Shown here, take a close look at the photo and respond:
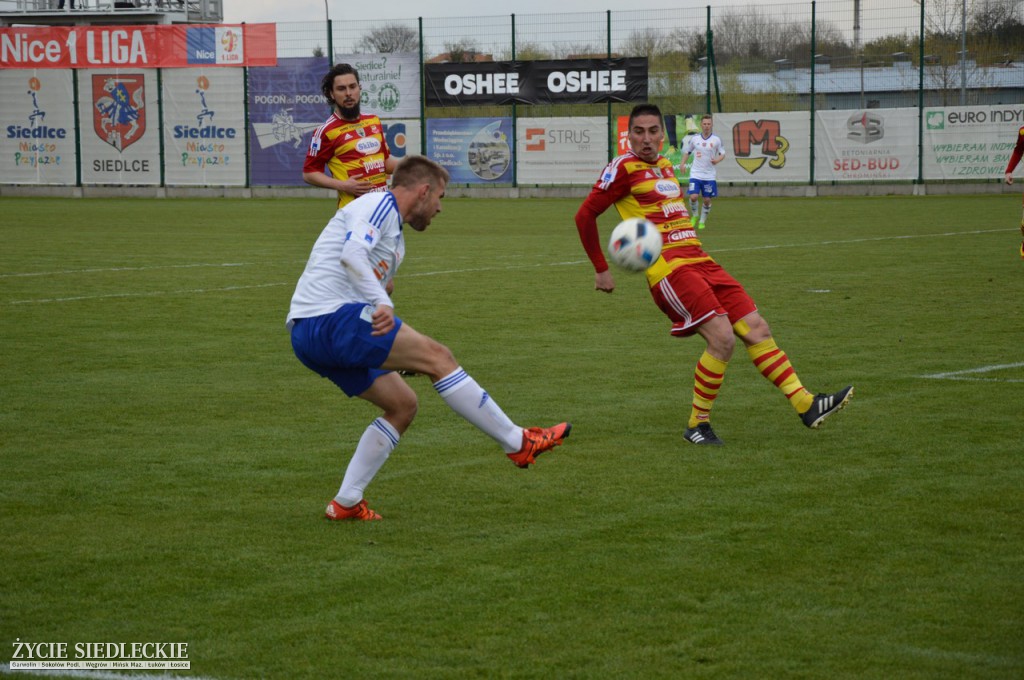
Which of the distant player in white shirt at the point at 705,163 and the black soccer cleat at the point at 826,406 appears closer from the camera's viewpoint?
the black soccer cleat at the point at 826,406

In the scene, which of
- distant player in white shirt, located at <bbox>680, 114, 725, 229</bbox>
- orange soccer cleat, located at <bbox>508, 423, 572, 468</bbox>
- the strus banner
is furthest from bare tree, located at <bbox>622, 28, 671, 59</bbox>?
orange soccer cleat, located at <bbox>508, 423, 572, 468</bbox>

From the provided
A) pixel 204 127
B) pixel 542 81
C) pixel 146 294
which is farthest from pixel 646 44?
pixel 146 294

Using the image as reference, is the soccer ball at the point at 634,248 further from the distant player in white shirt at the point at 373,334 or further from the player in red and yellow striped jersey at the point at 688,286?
the distant player in white shirt at the point at 373,334

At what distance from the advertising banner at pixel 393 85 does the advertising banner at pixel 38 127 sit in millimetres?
9869

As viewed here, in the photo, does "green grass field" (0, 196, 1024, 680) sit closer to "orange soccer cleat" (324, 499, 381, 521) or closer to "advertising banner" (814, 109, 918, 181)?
"orange soccer cleat" (324, 499, 381, 521)

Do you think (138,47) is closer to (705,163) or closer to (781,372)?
(705,163)

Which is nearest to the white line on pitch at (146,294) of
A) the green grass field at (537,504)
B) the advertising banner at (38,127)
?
the green grass field at (537,504)

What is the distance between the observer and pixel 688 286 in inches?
308

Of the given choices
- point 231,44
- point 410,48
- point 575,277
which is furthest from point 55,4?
point 575,277

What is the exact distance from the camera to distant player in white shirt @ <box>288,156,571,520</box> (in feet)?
18.3

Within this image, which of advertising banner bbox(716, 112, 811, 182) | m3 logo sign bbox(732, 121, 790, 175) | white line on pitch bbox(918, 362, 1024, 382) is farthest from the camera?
m3 logo sign bbox(732, 121, 790, 175)

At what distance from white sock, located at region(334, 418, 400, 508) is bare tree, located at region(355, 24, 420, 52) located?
3611 cm

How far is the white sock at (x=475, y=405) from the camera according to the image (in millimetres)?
5801

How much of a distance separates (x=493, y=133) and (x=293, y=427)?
32264mm
